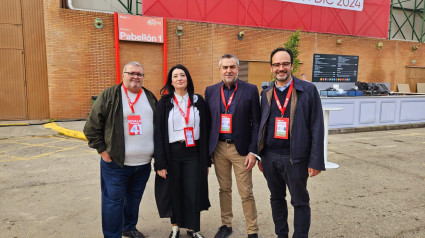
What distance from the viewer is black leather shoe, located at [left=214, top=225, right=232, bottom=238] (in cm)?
299

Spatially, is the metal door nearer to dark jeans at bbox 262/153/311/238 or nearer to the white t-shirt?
the white t-shirt

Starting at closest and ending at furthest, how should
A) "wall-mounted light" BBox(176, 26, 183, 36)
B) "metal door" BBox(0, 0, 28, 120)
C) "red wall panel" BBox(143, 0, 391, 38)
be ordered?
"metal door" BBox(0, 0, 28, 120), "wall-mounted light" BBox(176, 26, 183, 36), "red wall panel" BBox(143, 0, 391, 38)

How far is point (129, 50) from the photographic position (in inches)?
444

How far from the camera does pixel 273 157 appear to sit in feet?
8.66

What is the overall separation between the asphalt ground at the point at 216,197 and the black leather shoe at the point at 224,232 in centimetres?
9

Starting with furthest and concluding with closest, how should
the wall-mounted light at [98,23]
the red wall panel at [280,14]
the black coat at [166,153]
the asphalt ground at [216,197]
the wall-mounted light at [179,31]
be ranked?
the red wall panel at [280,14] → the wall-mounted light at [179,31] → the wall-mounted light at [98,23] → the asphalt ground at [216,197] → the black coat at [166,153]

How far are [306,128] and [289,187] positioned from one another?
564 millimetres

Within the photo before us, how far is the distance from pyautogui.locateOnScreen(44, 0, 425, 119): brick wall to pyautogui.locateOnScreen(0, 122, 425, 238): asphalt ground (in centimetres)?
417

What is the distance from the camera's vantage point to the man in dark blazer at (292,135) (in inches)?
97.8

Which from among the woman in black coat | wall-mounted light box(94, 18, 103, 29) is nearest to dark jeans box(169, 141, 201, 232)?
the woman in black coat

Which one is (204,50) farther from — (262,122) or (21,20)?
(262,122)

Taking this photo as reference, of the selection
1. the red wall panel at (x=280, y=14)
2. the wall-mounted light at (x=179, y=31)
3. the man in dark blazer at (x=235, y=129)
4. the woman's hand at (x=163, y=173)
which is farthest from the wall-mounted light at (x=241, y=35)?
the woman's hand at (x=163, y=173)

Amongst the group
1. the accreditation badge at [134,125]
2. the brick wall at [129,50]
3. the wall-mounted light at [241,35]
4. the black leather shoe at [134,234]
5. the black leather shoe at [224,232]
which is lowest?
the black leather shoe at [134,234]

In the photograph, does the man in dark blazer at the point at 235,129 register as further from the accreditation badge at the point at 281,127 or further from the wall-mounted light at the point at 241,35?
the wall-mounted light at the point at 241,35
